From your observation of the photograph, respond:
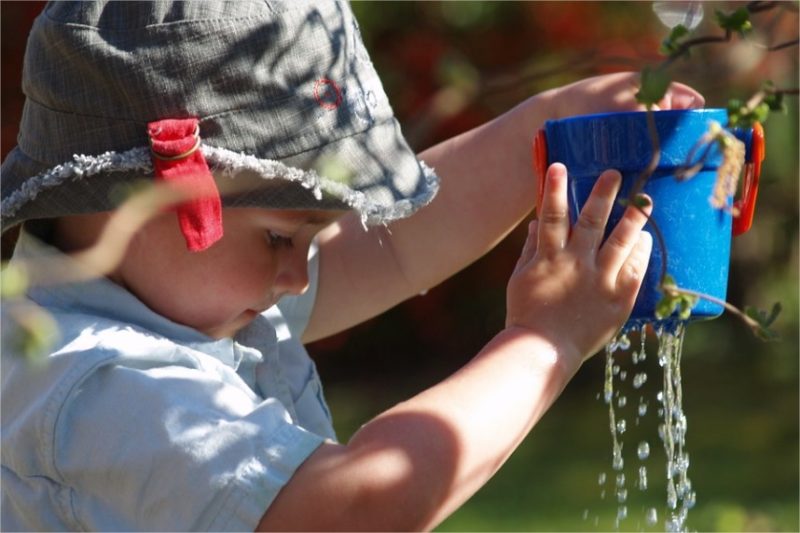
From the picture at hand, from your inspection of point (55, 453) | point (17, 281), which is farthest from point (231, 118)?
point (17, 281)

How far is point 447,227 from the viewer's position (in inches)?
104

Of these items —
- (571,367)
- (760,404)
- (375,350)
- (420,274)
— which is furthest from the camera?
(375,350)

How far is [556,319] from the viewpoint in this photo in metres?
1.89

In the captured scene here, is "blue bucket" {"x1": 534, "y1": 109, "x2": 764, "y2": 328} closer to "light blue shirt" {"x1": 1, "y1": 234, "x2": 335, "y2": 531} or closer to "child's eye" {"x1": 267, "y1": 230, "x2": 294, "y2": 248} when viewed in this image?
"child's eye" {"x1": 267, "y1": 230, "x2": 294, "y2": 248}

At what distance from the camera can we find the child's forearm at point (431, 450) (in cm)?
177

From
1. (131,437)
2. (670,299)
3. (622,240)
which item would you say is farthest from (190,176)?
(670,299)

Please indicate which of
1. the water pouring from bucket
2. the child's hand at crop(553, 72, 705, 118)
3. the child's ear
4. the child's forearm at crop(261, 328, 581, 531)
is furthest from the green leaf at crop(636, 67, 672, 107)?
the child's ear

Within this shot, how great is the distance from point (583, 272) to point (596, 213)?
0.09 m

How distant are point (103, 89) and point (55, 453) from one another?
23.2 inches

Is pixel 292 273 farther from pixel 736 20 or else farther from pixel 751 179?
pixel 736 20

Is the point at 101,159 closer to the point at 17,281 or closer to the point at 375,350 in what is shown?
the point at 17,281

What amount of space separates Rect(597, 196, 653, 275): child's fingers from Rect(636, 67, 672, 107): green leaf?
0.55 m

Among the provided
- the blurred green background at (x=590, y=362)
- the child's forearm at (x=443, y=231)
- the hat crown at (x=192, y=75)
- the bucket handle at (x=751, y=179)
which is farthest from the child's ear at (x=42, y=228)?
the blurred green background at (x=590, y=362)

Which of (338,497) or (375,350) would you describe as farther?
(375,350)
